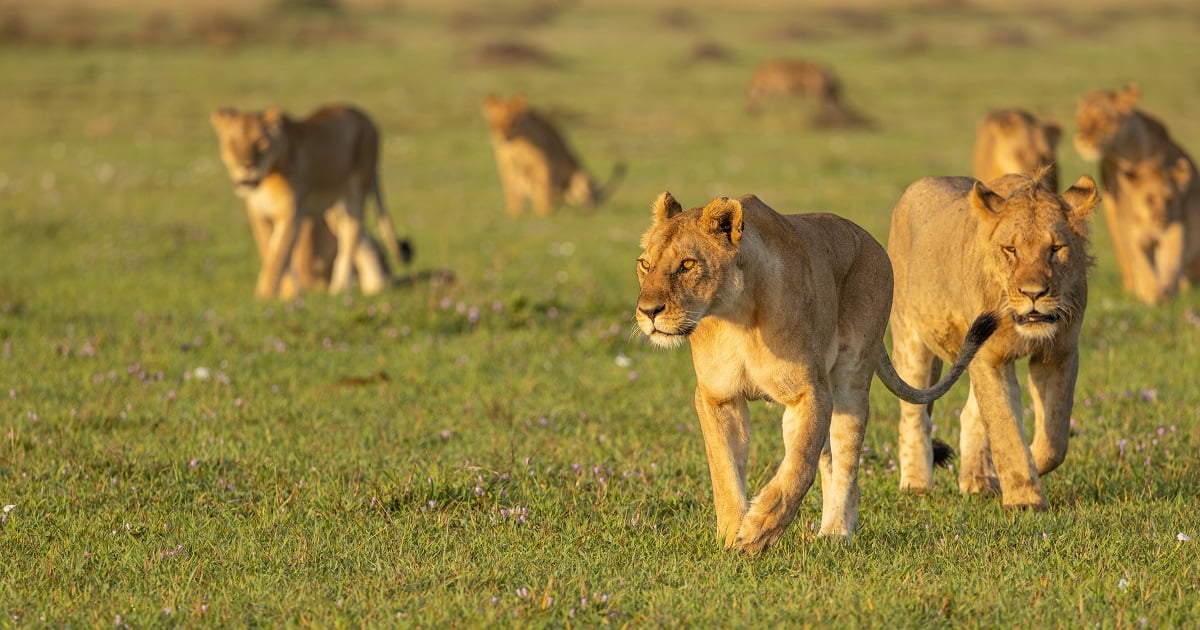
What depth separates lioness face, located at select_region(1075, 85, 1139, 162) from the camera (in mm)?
12148

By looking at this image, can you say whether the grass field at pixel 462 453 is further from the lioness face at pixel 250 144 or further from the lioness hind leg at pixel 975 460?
the lioness face at pixel 250 144

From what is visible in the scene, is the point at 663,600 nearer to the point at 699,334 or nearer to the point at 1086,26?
the point at 699,334

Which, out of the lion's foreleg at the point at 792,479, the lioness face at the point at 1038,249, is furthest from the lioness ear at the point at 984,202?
the lion's foreleg at the point at 792,479

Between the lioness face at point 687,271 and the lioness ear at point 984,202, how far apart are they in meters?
1.65

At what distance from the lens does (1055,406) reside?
652cm

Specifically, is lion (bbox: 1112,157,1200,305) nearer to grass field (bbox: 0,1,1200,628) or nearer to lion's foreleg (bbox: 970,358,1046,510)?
grass field (bbox: 0,1,1200,628)

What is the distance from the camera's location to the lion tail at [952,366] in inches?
233

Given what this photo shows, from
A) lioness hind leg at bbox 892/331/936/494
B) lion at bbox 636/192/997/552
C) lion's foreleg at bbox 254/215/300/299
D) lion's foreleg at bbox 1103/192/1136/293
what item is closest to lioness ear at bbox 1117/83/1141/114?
lion's foreleg at bbox 1103/192/1136/293

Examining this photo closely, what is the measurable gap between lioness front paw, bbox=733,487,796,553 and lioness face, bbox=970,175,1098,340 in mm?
1469

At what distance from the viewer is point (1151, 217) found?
1242 cm

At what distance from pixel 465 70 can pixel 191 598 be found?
46.6 meters

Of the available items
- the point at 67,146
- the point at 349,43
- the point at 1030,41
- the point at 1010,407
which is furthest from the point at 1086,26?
the point at 1010,407

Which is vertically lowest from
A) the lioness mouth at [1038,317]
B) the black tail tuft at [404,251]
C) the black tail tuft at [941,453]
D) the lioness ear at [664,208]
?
the black tail tuft at [404,251]

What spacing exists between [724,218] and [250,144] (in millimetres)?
8760
